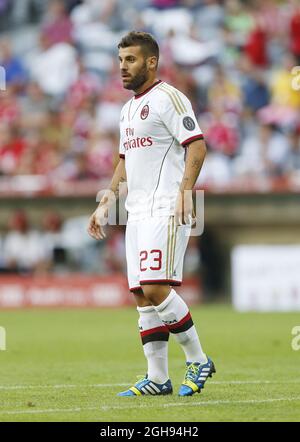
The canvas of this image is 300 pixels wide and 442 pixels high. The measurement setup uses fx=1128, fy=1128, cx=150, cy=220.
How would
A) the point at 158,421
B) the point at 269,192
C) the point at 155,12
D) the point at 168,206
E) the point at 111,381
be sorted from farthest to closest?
1. the point at 155,12
2. the point at 269,192
3. the point at 111,381
4. the point at 168,206
5. the point at 158,421

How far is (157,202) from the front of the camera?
8.11 m

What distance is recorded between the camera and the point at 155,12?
25281mm

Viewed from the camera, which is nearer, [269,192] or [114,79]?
[269,192]

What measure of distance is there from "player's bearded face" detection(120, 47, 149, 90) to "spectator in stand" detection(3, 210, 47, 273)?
13.8 meters

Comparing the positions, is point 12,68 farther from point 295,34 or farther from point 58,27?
point 295,34

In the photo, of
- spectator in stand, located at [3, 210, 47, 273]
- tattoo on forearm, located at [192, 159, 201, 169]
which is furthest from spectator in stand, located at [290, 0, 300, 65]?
tattoo on forearm, located at [192, 159, 201, 169]

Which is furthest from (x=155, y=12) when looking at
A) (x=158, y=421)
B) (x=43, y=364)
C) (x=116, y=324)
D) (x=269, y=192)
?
(x=158, y=421)

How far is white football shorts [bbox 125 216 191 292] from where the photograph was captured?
7949mm

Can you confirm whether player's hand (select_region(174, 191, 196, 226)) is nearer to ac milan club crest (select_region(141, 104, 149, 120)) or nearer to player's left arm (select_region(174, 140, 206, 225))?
player's left arm (select_region(174, 140, 206, 225))

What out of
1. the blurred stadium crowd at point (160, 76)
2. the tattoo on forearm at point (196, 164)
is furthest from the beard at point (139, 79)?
the blurred stadium crowd at point (160, 76)

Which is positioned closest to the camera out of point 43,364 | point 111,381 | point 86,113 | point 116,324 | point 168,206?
point 168,206

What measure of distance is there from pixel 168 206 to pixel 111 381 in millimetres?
2073

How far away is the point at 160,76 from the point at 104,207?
14.9 meters

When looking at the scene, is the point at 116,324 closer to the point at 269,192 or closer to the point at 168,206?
the point at 269,192
